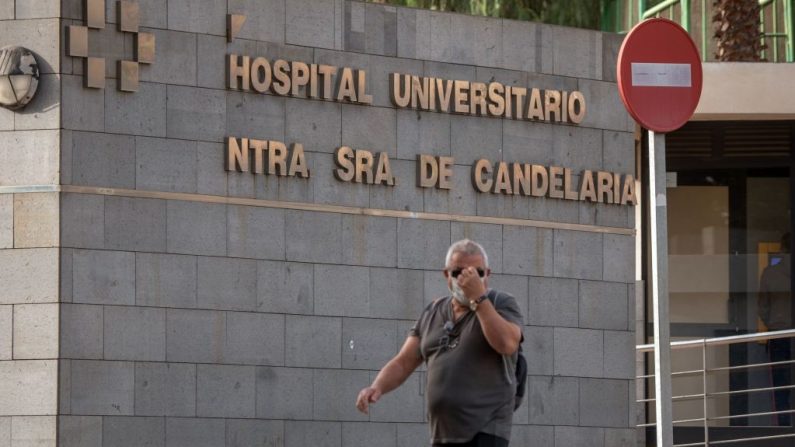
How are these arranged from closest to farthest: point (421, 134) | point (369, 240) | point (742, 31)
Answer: point (369, 240) → point (421, 134) → point (742, 31)

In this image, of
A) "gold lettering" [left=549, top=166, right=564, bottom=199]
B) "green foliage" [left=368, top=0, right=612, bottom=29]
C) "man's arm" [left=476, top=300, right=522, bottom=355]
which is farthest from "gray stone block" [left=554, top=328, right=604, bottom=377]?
"green foliage" [left=368, top=0, right=612, bottom=29]

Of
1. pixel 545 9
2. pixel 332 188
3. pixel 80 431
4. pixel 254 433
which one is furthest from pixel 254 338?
pixel 545 9

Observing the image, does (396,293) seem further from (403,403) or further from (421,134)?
(421,134)

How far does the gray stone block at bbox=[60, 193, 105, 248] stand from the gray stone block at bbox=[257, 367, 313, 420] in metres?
1.45

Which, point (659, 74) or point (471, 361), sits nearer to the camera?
point (471, 361)

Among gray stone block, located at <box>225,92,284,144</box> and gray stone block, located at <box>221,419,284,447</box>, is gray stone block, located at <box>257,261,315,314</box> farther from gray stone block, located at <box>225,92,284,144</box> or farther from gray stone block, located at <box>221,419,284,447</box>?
gray stone block, located at <box>225,92,284,144</box>

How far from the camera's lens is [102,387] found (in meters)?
10.0

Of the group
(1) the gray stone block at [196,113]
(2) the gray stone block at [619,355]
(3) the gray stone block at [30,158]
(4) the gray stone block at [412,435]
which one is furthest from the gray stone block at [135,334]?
(2) the gray stone block at [619,355]

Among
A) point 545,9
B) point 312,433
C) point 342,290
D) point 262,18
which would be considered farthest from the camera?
point 545,9

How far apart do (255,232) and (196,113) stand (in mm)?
880

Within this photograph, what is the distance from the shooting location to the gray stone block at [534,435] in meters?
11.7

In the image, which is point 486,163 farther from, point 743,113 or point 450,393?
point 743,113

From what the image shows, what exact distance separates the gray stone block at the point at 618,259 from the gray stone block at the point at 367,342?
195 cm

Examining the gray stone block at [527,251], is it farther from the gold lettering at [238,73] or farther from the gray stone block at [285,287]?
the gold lettering at [238,73]
